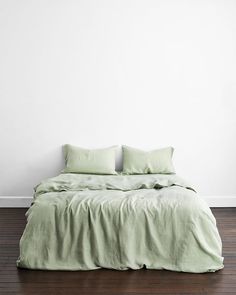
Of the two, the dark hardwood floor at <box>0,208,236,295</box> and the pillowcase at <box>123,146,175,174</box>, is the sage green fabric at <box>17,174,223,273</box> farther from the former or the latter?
the pillowcase at <box>123,146,175,174</box>

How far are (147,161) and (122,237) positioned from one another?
4.93 ft

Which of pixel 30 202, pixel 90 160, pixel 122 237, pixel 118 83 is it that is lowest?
pixel 30 202

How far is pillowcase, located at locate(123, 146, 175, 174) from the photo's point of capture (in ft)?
12.5

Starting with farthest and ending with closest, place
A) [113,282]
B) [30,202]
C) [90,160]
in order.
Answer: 1. [30,202]
2. [90,160]
3. [113,282]

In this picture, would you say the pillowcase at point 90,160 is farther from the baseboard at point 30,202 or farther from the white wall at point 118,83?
the baseboard at point 30,202

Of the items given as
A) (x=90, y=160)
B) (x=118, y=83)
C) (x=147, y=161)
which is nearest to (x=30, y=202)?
(x=90, y=160)

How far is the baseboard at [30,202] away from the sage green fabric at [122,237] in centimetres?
170

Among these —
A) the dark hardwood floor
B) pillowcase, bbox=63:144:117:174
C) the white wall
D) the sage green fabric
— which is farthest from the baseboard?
the sage green fabric

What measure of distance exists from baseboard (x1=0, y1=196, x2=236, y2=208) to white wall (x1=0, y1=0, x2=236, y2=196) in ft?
0.26

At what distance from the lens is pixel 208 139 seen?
4109 millimetres

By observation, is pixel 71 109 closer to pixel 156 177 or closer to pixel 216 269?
pixel 156 177

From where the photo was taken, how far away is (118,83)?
4.05 metres

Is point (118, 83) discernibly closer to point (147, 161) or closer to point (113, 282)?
point (147, 161)

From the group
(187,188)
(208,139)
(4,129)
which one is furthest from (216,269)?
(4,129)
